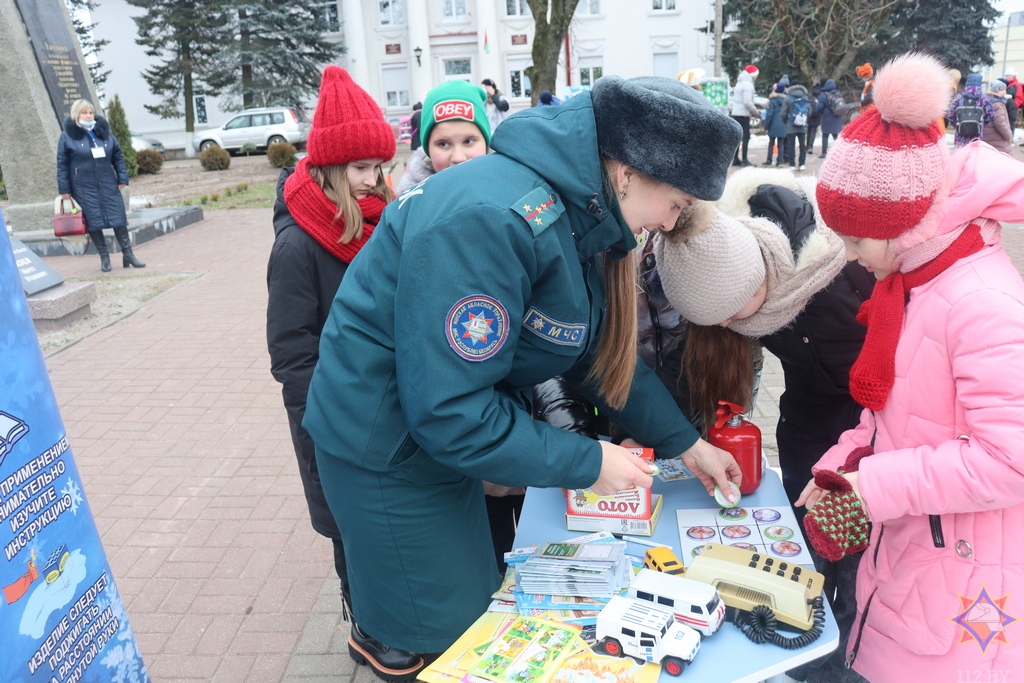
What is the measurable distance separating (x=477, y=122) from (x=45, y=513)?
95.0 inches

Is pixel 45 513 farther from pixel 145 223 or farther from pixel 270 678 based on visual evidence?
pixel 145 223

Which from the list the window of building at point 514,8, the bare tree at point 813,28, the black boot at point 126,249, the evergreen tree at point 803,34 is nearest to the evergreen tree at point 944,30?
the evergreen tree at point 803,34

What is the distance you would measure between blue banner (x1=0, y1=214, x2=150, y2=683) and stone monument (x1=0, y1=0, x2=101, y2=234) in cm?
992

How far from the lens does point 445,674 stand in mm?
1469

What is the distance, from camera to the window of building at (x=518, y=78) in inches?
1308

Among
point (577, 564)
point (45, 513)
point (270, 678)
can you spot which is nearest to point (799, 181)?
point (577, 564)

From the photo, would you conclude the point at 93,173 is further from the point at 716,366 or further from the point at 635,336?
the point at 635,336

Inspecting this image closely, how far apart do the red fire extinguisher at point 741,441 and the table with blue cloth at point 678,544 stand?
0.06 meters

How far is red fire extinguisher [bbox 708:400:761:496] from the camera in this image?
207 cm

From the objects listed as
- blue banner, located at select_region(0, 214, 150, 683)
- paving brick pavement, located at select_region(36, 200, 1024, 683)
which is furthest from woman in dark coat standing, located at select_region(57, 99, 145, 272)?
blue banner, located at select_region(0, 214, 150, 683)

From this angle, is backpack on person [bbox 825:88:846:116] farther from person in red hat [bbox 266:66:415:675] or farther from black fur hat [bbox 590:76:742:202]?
black fur hat [bbox 590:76:742:202]

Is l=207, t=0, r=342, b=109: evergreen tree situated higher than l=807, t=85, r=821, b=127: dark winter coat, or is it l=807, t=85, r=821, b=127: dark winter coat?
l=207, t=0, r=342, b=109: evergreen tree

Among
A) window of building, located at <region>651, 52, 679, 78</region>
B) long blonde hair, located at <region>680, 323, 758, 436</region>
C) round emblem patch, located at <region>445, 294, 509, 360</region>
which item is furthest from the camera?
window of building, located at <region>651, 52, 679, 78</region>

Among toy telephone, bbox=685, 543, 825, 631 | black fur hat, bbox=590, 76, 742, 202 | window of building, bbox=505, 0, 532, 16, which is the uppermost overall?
window of building, bbox=505, 0, 532, 16
